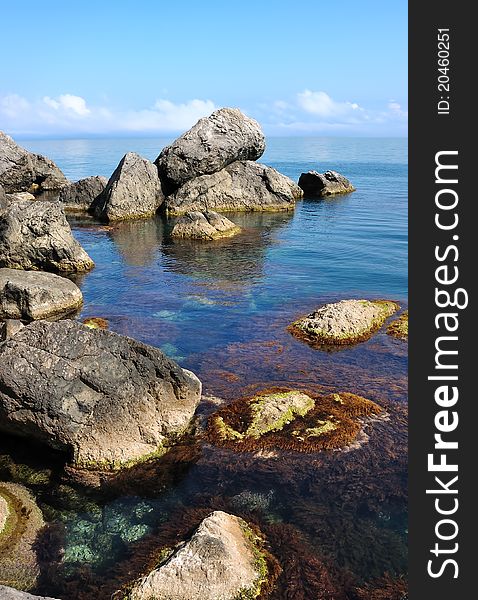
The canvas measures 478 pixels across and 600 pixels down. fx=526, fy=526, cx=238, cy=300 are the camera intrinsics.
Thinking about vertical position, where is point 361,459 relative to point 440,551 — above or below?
below

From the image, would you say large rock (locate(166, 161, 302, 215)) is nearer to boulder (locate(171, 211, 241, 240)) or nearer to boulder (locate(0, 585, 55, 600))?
boulder (locate(171, 211, 241, 240))

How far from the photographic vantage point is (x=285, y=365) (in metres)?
21.0

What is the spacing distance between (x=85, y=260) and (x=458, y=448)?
103ft

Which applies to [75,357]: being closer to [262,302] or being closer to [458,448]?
[458,448]

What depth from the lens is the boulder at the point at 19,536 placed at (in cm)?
1107

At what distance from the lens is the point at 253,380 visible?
19.6 m

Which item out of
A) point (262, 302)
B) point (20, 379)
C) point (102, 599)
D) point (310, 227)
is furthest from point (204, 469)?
point (310, 227)

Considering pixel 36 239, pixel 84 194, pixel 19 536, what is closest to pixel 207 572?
pixel 19 536

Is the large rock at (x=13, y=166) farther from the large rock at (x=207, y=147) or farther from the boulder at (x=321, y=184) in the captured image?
the boulder at (x=321, y=184)

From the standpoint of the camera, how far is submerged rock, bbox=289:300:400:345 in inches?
917

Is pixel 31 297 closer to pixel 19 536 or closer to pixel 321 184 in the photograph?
pixel 19 536

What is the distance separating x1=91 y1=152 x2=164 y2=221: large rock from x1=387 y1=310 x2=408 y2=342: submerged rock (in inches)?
1419

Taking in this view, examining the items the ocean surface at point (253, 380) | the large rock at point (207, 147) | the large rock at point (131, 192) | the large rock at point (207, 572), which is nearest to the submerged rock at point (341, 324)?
the ocean surface at point (253, 380)

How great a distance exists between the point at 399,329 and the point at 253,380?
839 centimetres
